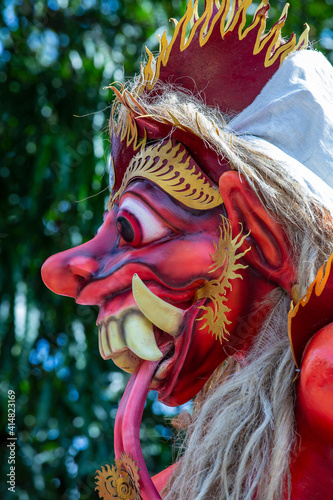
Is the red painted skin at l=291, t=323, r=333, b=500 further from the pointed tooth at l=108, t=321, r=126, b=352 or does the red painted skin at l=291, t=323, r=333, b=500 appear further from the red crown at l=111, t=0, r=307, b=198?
the red crown at l=111, t=0, r=307, b=198

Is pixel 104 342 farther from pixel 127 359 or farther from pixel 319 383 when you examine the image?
pixel 319 383

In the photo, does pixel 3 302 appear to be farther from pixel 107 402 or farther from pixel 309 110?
pixel 309 110

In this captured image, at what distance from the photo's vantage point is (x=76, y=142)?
7.52 ft

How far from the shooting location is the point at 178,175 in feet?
3.15

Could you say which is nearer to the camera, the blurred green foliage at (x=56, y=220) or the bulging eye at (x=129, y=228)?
the bulging eye at (x=129, y=228)

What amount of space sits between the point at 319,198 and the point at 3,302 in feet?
5.28

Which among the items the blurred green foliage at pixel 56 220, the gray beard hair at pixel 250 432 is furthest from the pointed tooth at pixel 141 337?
the blurred green foliage at pixel 56 220

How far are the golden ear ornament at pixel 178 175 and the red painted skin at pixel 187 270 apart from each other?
12mm

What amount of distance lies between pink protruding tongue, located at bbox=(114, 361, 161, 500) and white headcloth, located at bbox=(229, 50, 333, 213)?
1.11 feet

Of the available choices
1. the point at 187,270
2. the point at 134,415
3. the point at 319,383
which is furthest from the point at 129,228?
the point at 319,383

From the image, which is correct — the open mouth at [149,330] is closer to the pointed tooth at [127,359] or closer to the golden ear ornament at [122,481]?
the pointed tooth at [127,359]

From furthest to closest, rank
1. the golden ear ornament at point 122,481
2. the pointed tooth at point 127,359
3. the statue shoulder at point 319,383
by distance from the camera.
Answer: the pointed tooth at point 127,359
the golden ear ornament at point 122,481
the statue shoulder at point 319,383

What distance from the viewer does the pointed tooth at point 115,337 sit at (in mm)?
934

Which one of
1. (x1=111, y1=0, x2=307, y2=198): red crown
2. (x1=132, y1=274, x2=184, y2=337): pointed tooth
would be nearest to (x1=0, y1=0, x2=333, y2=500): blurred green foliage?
(x1=111, y1=0, x2=307, y2=198): red crown
